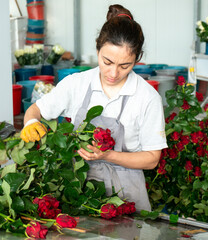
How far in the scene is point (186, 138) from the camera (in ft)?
7.42

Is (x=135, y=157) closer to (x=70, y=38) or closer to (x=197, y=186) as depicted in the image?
(x=197, y=186)

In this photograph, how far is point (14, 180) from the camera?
1242mm

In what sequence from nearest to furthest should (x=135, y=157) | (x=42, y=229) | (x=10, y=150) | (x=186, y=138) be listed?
1. (x=42, y=229)
2. (x=10, y=150)
3. (x=135, y=157)
4. (x=186, y=138)

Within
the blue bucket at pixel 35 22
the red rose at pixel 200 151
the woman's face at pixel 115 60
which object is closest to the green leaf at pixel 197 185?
the red rose at pixel 200 151

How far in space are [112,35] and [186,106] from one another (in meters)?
0.92

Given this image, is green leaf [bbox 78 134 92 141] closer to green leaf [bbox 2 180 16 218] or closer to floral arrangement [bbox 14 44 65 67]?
green leaf [bbox 2 180 16 218]

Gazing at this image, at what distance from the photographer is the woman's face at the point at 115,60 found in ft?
4.98

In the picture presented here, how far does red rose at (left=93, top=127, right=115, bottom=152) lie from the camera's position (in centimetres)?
130

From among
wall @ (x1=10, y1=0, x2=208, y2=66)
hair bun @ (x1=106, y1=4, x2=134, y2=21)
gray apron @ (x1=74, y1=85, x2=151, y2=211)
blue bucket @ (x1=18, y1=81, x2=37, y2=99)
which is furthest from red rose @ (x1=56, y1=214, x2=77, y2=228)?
wall @ (x1=10, y1=0, x2=208, y2=66)

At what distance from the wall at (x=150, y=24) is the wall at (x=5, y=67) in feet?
7.16

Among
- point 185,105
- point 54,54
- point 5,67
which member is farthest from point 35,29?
point 185,105

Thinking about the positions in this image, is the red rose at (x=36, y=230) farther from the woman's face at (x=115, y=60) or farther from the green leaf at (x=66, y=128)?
the woman's face at (x=115, y=60)

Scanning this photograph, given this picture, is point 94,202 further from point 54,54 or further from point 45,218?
point 54,54

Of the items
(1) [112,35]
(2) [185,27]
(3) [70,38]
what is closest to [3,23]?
(1) [112,35]
